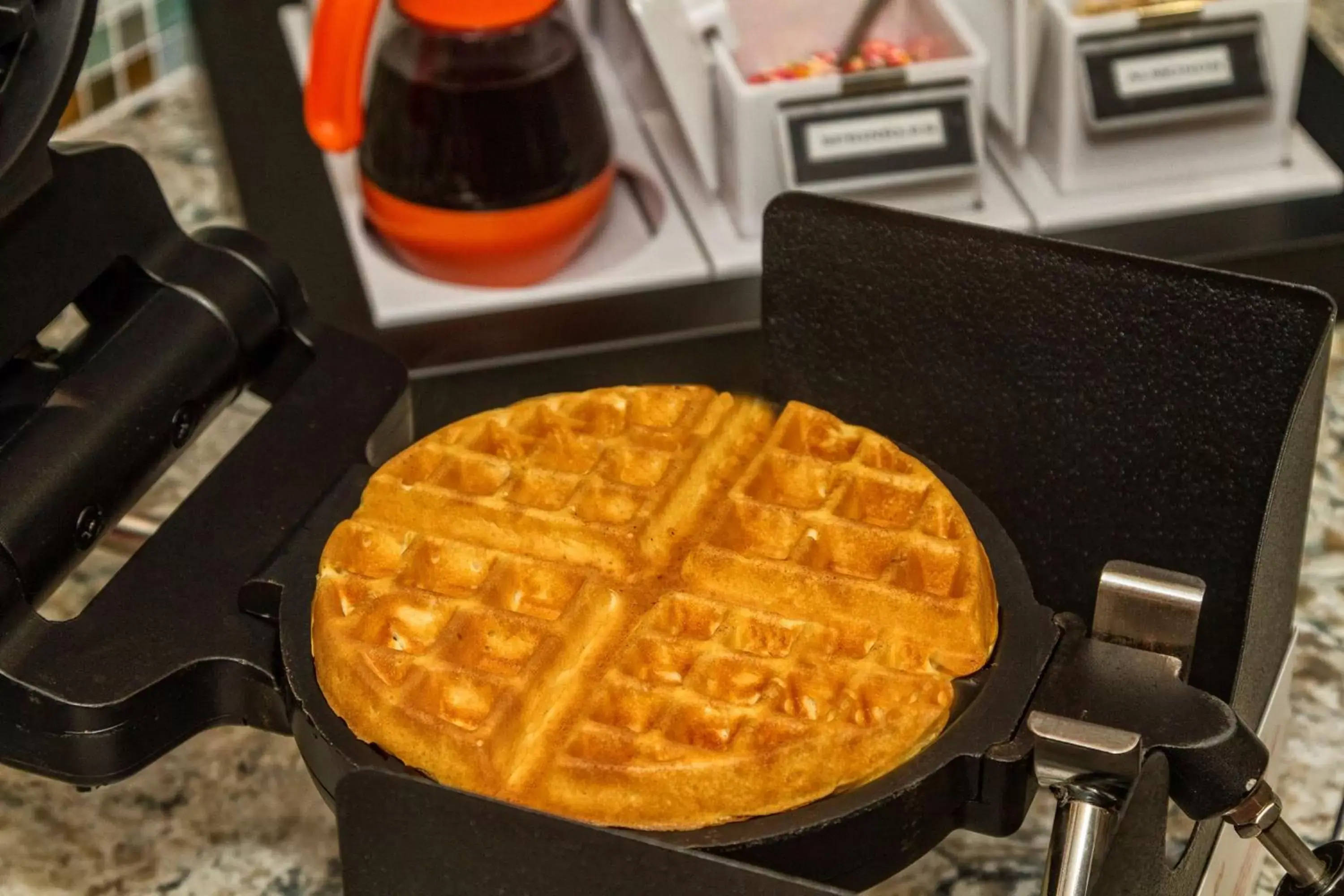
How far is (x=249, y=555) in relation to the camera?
881 millimetres

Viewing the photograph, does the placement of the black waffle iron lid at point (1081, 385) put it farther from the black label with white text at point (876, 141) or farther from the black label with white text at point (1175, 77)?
the black label with white text at point (1175, 77)

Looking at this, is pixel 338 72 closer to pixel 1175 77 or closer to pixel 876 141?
pixel 876 141

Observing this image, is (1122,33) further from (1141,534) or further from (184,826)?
(184,826)

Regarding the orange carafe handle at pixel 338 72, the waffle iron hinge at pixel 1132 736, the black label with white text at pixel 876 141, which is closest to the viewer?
the waffle iron hinge at pixel 1132 736

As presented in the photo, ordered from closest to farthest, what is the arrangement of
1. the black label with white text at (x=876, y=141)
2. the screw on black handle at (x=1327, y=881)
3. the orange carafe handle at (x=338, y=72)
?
the screw on black handle at (x=1327, y=881) < the orange carafe handle at (x=338, y=72) < the black label with white text at (x=876, y=141)

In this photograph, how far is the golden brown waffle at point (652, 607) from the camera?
2.41ft

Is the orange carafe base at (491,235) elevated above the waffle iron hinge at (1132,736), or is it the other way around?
the waffle iron hinge at (1132,736)

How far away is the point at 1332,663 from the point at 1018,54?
59 cm

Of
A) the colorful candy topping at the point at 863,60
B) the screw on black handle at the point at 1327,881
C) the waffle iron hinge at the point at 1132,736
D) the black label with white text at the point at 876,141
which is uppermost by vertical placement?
the waffle iron hinge at the point at 1132,736

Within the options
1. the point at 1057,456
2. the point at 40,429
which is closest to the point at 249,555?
the point at 40,429

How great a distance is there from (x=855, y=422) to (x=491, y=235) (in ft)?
1.57

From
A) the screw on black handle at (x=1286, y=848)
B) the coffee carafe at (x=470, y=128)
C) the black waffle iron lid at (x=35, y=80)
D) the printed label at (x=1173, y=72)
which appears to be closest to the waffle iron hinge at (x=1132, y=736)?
the screw on black handle at (x=1286, y=848)

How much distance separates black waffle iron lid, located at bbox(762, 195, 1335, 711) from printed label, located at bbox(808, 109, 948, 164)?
1.58 feet

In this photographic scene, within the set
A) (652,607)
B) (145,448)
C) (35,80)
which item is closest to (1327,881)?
(652,607)
